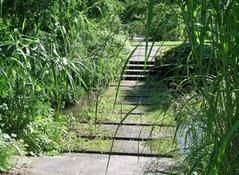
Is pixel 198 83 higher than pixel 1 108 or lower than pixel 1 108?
higher

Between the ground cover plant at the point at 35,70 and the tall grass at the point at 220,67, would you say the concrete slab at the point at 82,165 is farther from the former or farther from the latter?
the tall grass at the point at 220,67

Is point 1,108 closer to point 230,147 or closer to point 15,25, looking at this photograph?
point 15,25

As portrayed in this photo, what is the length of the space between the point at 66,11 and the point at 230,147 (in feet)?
10.0

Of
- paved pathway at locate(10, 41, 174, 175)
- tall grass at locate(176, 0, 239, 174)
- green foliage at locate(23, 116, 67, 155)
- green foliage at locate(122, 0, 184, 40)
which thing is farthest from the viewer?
green foliage at locate(23, 116, 67, 155)

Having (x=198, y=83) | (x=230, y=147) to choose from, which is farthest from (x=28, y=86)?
(x=230, y=147)

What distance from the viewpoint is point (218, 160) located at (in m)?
1.35

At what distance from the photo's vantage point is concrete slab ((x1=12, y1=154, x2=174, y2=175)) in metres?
3.53

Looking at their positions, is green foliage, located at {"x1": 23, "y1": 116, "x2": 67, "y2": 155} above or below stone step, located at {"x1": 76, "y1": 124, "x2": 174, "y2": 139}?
above

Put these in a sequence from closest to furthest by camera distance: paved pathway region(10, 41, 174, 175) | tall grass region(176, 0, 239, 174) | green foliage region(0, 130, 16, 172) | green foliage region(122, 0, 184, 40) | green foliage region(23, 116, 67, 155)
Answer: tall grass region(176, 0, 239, 174) < green foliage region(122, 0, 184, 40) < green foliage region(0, 130, 16, 172) < paved pathway region(10, 41, 174, 175) < green foliage region(23, 116, 67, 155)

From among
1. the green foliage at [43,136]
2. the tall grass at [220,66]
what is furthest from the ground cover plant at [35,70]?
the tall grass at [220,66]

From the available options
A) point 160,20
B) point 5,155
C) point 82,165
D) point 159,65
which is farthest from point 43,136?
point 160,20

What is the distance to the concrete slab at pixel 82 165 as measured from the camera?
3525mm

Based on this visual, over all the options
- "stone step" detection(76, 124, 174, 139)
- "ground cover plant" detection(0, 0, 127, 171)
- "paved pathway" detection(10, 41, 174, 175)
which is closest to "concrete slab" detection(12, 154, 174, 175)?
"paved pathway" detection(10, 41, 174, 175)

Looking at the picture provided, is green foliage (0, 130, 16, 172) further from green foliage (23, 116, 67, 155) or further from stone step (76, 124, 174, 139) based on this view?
stone step (76, 124, 174, 139)
